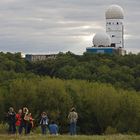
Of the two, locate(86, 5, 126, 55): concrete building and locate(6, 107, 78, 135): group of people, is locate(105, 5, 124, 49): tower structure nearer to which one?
locate(86, 5, 126, 55): concrete building

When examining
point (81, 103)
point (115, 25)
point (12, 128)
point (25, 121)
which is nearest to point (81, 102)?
point (81, 103)

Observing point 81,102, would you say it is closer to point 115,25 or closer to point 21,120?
point 21,120

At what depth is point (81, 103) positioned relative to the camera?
3034 inches

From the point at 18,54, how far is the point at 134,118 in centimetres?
6362

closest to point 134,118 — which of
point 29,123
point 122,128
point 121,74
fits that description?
point 122,128

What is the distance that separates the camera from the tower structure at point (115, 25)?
470ft

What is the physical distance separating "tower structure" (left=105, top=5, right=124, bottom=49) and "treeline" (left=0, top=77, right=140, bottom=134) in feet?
214

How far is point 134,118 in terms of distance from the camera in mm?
73812

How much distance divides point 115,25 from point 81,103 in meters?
72.7

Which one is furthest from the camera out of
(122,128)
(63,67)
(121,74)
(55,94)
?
(63,67)

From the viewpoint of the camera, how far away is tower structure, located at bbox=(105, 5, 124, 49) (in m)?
143

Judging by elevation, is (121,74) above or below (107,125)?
above

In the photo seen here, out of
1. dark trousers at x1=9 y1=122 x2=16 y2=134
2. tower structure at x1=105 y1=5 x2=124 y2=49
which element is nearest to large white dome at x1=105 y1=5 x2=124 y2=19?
tower structure at x1=105 y1=5 x2=124 y2=49

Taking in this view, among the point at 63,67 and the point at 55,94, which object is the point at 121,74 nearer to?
the point at 63,67
